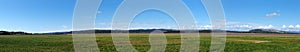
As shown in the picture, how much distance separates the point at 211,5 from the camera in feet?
76.8

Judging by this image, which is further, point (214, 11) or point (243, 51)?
point (243, 51)

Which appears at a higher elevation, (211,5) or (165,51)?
(211,5)

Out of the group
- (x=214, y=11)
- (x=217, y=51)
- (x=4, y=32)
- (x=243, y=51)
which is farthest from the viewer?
(x=4, y=32)

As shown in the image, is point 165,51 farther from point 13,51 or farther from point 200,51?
point 13,51

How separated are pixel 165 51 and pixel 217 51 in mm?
3919

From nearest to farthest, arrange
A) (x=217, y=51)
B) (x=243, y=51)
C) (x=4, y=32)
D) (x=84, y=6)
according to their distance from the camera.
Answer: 1. (x=84, y=6)
2. (x=217, y=51)
3. (x=243, y=51)
4. (x=4, y=32)

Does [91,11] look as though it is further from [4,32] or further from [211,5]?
[4,32]

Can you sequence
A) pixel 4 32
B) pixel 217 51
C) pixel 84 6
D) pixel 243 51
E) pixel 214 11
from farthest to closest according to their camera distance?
pixel 4 32, pixel 243 51, pixel 217 51, pixel 214 11, pixel 84 6


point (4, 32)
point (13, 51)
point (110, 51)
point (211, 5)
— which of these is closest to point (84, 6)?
point (211, 5)

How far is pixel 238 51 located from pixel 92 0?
18.7m

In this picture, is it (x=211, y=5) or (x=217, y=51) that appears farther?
(x=217, y=51)

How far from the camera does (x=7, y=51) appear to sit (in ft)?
125

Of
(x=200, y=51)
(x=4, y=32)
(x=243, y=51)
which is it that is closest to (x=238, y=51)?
(x=243, y=51)

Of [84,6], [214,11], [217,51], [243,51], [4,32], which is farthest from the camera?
[4,32]
